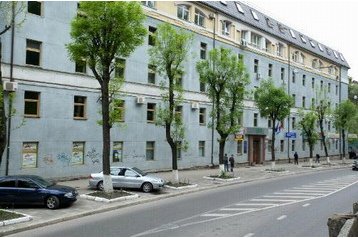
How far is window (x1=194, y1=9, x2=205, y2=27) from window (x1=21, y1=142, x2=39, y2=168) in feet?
61.8

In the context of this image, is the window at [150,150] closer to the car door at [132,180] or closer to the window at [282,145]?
the car door at [132,180]

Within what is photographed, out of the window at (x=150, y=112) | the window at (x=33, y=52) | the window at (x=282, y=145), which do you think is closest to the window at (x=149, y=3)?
the window at (x=150, y=112)

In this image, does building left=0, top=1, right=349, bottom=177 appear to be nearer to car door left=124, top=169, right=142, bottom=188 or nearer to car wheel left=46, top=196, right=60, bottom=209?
car door left=124, top=169, right=142, bottom=188

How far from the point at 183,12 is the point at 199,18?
2422 millimetres

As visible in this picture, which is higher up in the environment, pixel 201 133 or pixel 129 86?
pixel 129 86

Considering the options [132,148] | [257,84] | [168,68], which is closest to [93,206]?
[168,68]

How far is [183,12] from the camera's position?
36375 millimetres

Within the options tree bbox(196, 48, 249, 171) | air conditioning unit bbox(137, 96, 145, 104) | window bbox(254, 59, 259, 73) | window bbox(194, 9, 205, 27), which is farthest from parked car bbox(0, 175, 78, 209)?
window bbox(254, 59, 259, 73)

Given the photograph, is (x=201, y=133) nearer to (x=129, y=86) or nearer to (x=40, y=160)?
(x=129, y=86)

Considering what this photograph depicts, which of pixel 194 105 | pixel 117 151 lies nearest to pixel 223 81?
pixel 194 105

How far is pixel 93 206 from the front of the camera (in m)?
18.4

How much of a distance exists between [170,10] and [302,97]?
2847cm

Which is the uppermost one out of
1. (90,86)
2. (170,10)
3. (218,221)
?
(170,10)

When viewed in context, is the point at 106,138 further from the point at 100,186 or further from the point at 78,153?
the point at 78,153
